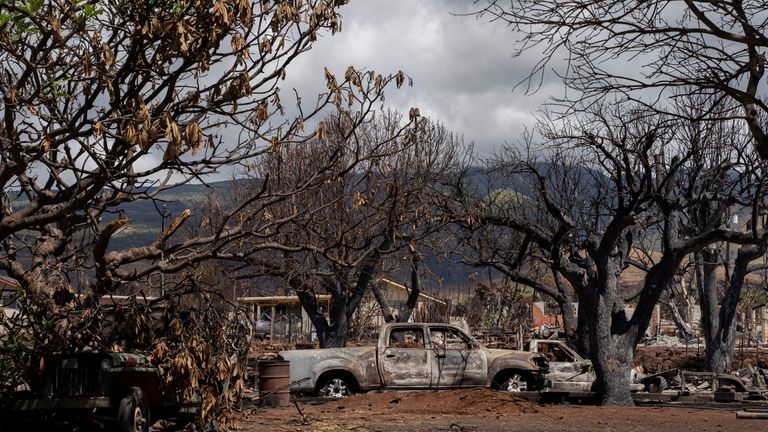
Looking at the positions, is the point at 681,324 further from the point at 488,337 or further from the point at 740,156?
the point at 740,156

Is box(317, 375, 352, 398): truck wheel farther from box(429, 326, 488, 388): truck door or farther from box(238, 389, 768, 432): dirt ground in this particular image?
box(429, 326, 488, 388): truck door

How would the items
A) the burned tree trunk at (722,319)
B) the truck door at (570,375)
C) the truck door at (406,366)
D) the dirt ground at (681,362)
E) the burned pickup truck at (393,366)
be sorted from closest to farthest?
1. the burned pickup truck at (393,366)
2. the truck door at (406,366)
3. the truck door at (570,375)
4. the burned tree trunk at (722,319)
5. the dirt ground at (681,362)

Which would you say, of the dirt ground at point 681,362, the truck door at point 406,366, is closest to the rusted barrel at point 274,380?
the truck door at point 406,366

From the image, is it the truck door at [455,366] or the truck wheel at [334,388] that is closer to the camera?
the truck wheel at [334,388]

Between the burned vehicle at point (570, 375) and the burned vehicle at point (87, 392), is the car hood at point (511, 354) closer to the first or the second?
the burned vehicle at point (570, 375)

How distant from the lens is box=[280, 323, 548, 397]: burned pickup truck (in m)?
20.1

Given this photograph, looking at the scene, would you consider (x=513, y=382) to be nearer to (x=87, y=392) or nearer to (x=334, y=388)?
(x=334, y=388)

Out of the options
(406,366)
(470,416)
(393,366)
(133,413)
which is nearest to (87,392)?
(133,413)

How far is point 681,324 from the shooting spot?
4656 cm

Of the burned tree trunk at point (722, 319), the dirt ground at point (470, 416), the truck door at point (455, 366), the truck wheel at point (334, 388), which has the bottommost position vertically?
the dirt ground at point (470, 416)

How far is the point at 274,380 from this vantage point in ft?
61.1

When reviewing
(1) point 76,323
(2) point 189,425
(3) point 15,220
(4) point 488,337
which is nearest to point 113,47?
(3) point 15,220

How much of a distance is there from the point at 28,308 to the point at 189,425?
314cm

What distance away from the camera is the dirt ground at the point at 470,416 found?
50.8ft
